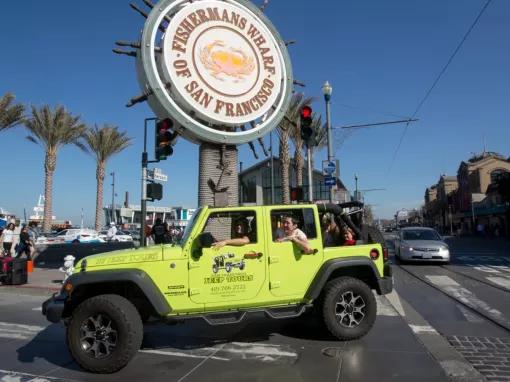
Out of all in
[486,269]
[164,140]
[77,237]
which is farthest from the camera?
[77,237]

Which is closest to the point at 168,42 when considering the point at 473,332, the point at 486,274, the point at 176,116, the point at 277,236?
the point at 176,116

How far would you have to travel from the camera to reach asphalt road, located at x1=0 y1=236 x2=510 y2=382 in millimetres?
4992

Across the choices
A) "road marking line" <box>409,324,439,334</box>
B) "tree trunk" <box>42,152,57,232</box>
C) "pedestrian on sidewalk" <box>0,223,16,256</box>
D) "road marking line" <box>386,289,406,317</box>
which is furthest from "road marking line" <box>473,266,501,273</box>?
"tree trunk" <box>42,152,57,232</box>

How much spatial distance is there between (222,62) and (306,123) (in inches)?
115

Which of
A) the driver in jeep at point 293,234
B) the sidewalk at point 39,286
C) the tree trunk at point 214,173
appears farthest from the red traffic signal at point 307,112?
the sidewalk at point 39,286

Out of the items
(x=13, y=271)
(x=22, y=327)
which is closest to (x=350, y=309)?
(x=22, y=327)

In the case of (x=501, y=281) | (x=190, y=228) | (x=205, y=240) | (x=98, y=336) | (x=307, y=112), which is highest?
(x=307, y=112)

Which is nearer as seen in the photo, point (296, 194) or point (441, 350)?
point (441, 350)

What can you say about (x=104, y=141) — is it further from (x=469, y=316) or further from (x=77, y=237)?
(x=469, y=316)

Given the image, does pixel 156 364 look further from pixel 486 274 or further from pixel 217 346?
pixel 486 274

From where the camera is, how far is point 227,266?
18.5 ft

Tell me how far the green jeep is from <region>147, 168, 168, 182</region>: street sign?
18.9ft

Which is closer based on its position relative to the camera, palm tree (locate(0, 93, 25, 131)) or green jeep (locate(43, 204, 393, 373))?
green jeep (locate(43, 204, 393, 373))

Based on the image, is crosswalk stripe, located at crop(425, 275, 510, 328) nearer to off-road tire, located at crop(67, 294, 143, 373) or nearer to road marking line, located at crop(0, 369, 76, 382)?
off-road tire, located at crop(67, 294, 143, 373)
